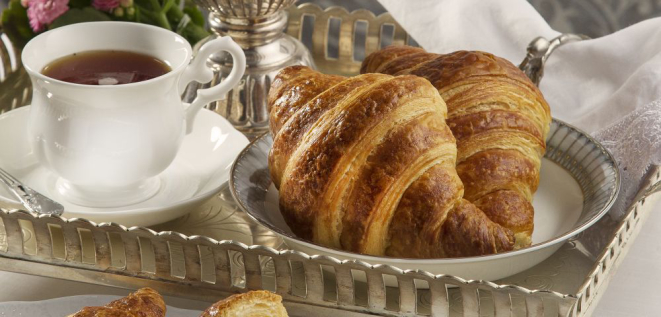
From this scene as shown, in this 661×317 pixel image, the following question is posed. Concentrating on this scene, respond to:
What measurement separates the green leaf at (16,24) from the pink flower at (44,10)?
0.27 feet

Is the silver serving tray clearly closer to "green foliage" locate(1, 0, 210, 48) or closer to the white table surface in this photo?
the white table surface

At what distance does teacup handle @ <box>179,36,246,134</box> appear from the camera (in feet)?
3.59

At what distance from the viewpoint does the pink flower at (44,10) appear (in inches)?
54.9

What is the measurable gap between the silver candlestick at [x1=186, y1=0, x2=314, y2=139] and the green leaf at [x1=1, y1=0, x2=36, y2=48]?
363 millimetres

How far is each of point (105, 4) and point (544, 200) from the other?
802mm

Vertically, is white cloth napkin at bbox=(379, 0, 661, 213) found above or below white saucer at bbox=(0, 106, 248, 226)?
above

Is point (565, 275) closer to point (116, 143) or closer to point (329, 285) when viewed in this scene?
point (329, 285)

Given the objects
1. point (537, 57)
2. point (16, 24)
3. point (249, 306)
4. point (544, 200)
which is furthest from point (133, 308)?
point (16, 24)

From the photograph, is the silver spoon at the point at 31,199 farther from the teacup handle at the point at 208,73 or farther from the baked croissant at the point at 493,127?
the baked croissant at the point at 493,127

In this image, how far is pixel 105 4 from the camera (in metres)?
1.43

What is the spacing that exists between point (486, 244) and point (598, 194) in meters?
0.21

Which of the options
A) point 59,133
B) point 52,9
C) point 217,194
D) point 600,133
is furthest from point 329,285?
point 52,9

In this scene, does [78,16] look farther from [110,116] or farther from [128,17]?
[110,116]

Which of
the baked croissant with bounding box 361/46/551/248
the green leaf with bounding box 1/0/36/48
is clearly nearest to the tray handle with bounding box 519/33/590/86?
the baked croissant with bounding box 361/46/551/248
